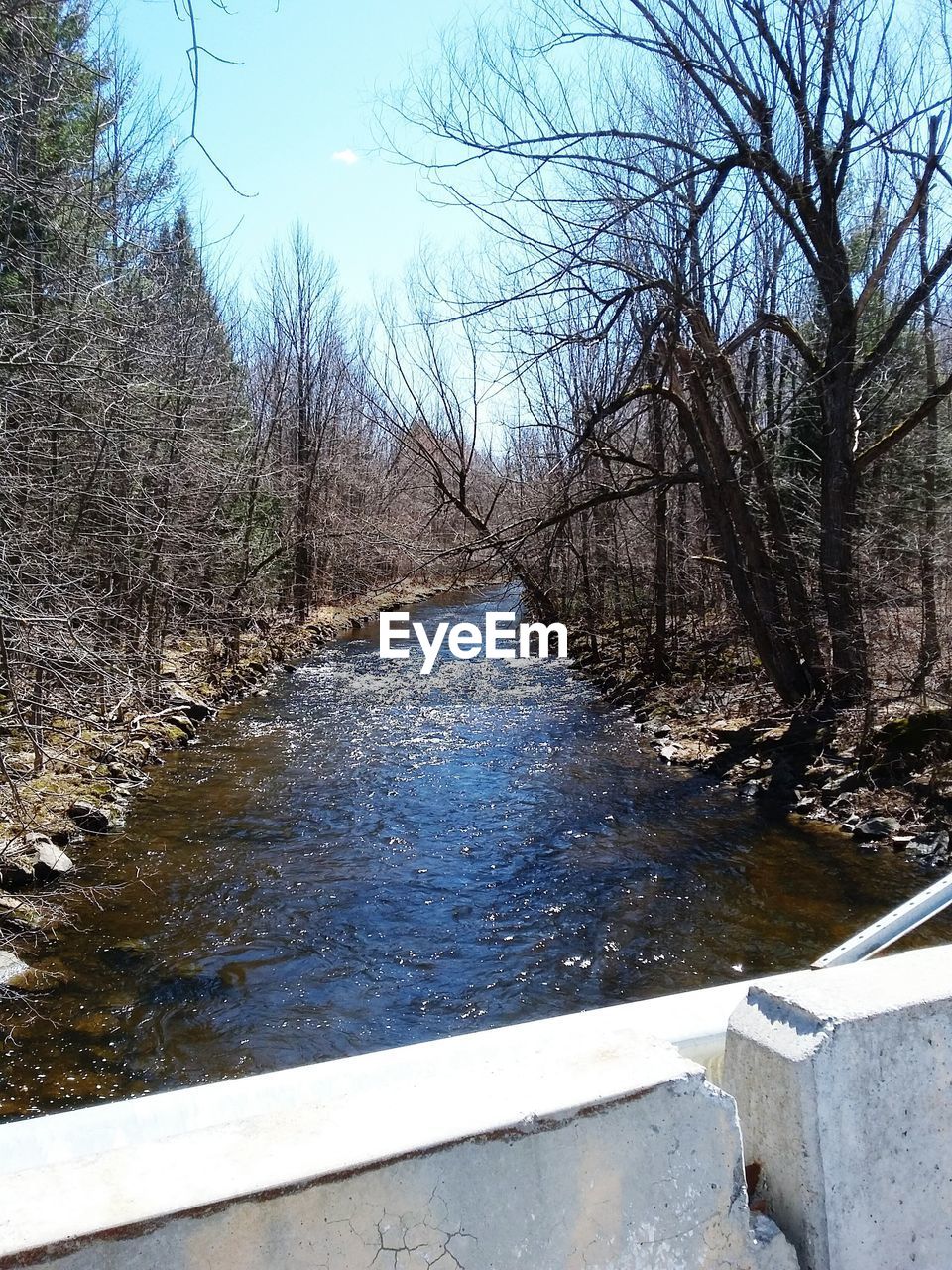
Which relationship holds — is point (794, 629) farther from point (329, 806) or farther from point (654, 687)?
point (329, 806)

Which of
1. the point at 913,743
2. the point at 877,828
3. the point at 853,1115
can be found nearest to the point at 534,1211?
the point at 853,1115

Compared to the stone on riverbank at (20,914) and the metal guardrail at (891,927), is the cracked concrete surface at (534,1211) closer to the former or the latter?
the metal guardrail at (891,927)

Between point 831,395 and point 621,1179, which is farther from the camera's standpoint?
point 831,395

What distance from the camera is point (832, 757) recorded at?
9.60 meters

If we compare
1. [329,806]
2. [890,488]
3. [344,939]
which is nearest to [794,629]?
[890,488]

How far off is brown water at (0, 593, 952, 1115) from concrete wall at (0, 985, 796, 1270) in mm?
3667

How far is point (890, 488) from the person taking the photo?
467 inches

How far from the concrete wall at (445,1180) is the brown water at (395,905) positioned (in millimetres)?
3667

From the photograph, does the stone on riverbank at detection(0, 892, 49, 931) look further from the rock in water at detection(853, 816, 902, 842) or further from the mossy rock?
the mossy rock

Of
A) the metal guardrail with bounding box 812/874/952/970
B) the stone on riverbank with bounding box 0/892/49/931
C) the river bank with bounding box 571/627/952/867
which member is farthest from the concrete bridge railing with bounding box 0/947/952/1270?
the river bank with bounding box 571/627/952/867

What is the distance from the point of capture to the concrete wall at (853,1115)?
1.68m

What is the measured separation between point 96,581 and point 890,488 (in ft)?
29.7

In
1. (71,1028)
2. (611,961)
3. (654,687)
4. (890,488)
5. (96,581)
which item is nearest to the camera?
(71,1028)

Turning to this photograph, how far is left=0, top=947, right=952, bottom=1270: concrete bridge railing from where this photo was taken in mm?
1359
